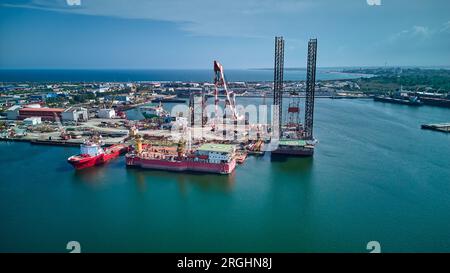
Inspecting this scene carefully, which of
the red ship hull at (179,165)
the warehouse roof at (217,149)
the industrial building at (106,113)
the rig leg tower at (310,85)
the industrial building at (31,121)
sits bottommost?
the red ship hull at (179,165)

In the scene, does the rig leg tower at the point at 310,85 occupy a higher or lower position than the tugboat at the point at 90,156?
higher

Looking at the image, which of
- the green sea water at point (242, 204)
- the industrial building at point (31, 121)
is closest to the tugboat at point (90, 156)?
the green sea water at point (242, 204)

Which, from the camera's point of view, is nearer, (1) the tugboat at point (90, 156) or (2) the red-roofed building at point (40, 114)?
(1) the tugboat at point (90, 156)

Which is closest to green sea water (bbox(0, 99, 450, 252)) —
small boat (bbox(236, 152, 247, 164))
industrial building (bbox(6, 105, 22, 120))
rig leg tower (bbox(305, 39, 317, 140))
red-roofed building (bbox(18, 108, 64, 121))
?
small boat (bbox(236, 152, 247, 164))

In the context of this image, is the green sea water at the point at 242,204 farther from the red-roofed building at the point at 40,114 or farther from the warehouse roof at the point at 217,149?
the red-roofed building at the point at 40,114

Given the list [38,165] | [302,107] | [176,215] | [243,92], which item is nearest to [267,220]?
[176,215]

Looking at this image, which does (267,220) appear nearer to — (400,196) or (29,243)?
(400,196)
